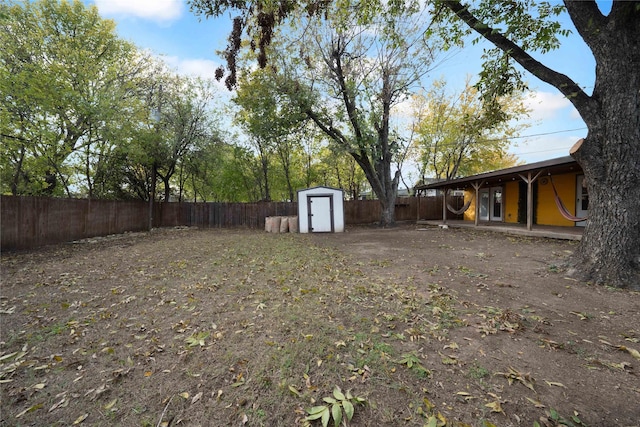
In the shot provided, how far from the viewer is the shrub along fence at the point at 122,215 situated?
6.79m

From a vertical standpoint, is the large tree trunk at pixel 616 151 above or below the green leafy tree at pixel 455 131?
below

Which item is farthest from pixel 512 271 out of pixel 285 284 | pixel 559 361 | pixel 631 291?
pixel 285 284

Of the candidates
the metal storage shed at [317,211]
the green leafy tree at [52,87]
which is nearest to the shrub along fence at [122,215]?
the green leafy tree at [52,87]

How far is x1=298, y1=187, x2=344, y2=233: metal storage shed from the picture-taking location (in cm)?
1180

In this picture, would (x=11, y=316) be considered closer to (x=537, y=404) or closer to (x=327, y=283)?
(x=327, y=283)

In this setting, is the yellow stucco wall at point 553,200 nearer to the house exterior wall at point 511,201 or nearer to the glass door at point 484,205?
the house exterior wall at point 511,201

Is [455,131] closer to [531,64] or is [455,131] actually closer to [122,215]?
[531,64]

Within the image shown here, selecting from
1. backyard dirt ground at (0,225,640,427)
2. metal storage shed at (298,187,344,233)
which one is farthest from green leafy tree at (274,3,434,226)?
backyard dirt ground at (0,225,640,427)

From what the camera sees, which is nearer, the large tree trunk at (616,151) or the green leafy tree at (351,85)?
the large tree trunk at (616,151)

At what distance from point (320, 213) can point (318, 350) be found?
9630mm

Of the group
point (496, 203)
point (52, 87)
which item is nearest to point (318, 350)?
point (52, 87)

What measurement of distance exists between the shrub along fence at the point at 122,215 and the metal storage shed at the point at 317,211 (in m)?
3.77

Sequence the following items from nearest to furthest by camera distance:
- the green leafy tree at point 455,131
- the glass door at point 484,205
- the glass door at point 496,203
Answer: the glass door at point 496,203 → the glass door at point 484,205 → the green leafy tree at point 455,131

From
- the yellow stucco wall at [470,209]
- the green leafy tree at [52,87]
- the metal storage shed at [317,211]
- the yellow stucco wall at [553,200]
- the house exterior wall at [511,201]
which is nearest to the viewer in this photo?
the green leafy tree at [52,87]
